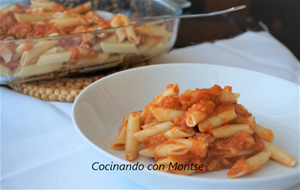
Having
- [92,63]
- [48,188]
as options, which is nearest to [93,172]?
[48,188]

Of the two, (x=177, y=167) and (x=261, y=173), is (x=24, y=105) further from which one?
(x=261, y=173)

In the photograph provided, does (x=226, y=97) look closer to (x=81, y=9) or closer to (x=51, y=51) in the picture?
(x=51, y=51)

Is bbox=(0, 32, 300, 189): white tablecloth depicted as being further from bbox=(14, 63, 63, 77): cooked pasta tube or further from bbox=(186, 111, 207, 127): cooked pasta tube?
bbox=(186, 111, 207, 127): cooked pasta tube

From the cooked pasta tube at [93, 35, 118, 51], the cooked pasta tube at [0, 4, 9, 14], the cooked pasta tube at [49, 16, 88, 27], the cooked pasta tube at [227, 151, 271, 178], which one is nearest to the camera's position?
the cooked pasta tube at [227, 151, 271, 178]

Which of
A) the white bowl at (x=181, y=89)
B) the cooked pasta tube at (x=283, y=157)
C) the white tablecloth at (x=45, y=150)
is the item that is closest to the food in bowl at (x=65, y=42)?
the white tablecloth at (x=45, y=150)

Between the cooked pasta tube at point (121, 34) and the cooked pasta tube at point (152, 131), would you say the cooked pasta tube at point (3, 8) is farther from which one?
the cooked pasta tube at point (152, 131)

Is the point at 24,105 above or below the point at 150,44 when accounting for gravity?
below

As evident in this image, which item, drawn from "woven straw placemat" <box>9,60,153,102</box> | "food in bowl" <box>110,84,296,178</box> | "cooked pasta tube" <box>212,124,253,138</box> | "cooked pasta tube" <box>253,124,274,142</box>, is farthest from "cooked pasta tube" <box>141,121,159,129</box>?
"woven straw placemat" <box>9,60,153,102</box>

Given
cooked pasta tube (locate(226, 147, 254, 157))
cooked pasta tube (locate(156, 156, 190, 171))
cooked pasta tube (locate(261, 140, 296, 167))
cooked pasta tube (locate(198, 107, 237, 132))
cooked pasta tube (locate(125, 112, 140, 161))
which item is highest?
cooked pasta tube (locate(198, 107, 237, 132))
